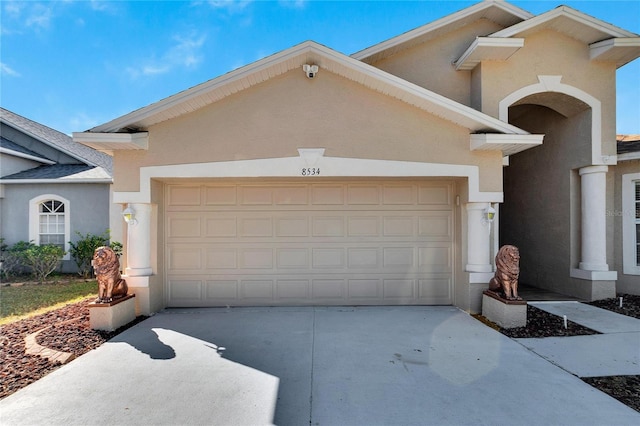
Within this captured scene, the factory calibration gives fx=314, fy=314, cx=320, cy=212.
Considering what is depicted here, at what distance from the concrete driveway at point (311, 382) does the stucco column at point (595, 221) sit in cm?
420

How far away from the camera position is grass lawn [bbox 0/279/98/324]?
6.82 metres

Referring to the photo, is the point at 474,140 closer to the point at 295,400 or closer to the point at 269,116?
the point at 269,116

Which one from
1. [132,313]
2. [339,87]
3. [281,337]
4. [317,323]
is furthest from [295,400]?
[339,87]

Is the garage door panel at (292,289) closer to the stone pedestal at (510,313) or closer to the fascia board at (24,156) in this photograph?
the stone pedestal at (510,313)

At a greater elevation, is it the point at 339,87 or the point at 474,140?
the point at 339,87

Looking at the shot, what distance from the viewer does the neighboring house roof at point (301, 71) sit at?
228 inches

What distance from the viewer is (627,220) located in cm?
791

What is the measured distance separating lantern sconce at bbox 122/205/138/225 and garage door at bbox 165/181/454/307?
37.5 inches

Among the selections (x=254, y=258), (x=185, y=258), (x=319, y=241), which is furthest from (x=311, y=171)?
(x=185, y=258)

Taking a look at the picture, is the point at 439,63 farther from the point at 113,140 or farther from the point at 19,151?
the point at 19,151

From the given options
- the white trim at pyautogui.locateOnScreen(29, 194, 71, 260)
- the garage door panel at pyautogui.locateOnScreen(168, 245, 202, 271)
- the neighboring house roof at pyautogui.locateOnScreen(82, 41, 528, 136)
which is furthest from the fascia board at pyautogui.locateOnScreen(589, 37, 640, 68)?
the white trim at pyautogui.locateOnScreen(29, 194, 71, 260)

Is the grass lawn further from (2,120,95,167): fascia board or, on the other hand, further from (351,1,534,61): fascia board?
(351,1,534,61): fascia board

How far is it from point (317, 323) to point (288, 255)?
1762mm

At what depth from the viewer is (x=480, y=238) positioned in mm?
6500
